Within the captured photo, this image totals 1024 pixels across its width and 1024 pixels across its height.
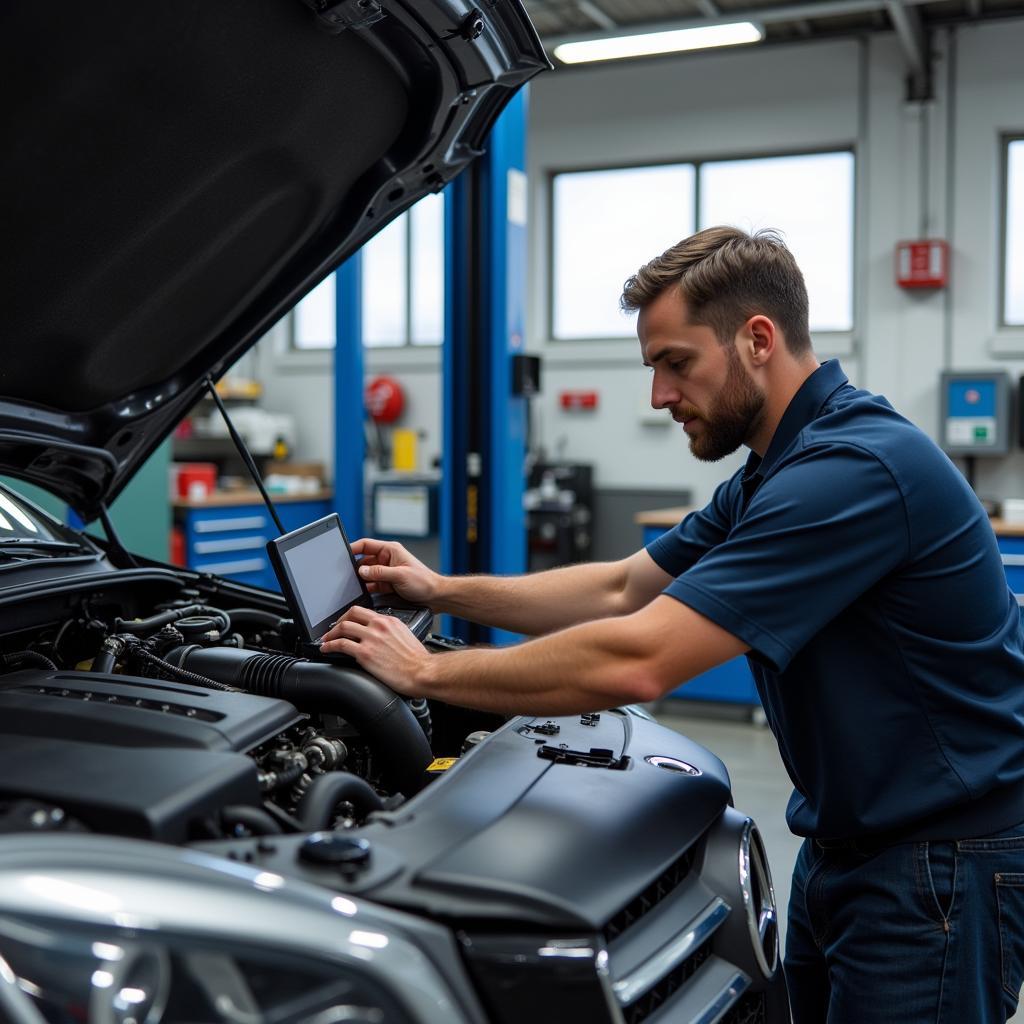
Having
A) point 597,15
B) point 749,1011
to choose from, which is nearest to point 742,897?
point 749,1011

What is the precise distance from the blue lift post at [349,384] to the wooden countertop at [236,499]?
4.48 feet

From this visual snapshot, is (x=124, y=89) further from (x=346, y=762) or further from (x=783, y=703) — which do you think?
(x=783, y=703)

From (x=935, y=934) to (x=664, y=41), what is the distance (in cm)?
508

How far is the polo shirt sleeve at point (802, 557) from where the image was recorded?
Result: 117 cm

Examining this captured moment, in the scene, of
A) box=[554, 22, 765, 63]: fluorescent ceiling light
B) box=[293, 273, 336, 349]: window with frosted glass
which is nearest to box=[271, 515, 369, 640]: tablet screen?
box=[554, 22, 765, 63]: fluorescent ceiling light

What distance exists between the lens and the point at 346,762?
4.69 feet

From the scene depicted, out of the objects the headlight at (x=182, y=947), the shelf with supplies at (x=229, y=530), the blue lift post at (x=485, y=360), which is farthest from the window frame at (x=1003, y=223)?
the headlight at (x=182, y=947)

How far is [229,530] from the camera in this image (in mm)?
5543

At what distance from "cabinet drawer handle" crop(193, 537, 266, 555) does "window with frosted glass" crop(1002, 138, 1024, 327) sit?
3.91 meters

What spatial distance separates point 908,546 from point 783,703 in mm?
248

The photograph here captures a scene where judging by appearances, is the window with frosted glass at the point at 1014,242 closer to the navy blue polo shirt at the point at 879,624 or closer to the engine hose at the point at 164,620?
the navy blue polo shirt at the point at 879,624

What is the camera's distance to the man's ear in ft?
4.48

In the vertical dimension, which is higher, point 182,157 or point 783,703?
point 182,157

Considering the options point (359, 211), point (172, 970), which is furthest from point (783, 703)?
point (359, 211)
